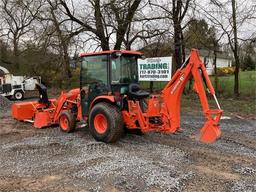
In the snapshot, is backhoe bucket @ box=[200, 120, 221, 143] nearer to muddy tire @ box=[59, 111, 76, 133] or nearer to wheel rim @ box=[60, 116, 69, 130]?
muddy tire @ box=[59, 111, 76, 133]

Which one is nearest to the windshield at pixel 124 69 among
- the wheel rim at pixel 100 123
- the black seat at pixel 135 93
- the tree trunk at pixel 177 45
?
the black seat at pixel 135 93

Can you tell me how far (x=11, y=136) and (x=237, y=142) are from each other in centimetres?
562

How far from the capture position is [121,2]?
16.5m

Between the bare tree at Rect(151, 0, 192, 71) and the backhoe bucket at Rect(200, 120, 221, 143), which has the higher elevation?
the bare tree at Rect(151, 0, 192, 71)

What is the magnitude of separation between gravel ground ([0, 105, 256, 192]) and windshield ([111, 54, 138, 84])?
1.45 meters

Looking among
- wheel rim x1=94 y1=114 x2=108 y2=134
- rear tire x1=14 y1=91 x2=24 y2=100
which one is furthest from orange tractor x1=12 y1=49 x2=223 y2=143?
rear tire x1=14 y1=91 x2=24 y2=100

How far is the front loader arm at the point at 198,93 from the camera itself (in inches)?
264

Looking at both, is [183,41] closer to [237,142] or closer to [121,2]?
[121,2]

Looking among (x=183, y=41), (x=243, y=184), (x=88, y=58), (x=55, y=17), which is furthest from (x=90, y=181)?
(x=55, y=17)

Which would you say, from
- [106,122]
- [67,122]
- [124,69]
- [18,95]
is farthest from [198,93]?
[18,95]

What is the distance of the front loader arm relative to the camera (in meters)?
6.70

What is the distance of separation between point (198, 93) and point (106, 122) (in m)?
2.28

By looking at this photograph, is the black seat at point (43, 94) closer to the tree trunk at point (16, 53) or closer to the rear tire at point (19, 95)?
the rear tire at point (19, 95)

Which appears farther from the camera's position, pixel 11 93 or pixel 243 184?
pixel 11 93
